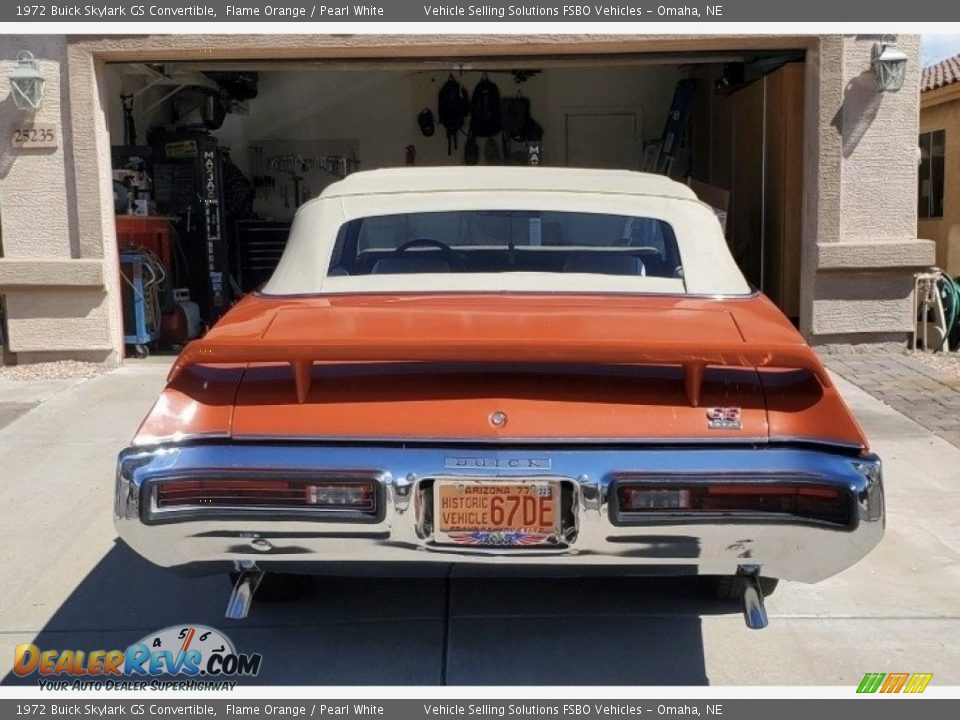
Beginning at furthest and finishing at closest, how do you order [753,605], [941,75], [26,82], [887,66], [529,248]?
[941,75] → [887,66] → [26,82] → [529,248] → [753,605]

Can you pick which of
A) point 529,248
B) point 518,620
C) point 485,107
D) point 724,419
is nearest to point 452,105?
point 485,107

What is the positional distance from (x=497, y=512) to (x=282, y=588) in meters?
1.29

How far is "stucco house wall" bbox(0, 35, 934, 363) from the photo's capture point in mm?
8320

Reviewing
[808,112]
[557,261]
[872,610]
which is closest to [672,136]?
[808,112]

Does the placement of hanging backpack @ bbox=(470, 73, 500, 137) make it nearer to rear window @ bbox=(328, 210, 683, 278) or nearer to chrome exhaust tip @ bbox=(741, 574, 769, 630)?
rear window @ bbox=(328, 210, 683, 278)

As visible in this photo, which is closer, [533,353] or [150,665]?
[533,353]

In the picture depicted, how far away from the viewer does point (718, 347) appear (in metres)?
2.93

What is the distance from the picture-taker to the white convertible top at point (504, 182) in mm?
4305

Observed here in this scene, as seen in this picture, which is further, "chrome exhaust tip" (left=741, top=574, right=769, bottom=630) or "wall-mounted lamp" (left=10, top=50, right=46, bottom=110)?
"wall-mounted lamp" (left=10, top=50, right=46, bottom=110)

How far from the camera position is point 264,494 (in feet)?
9.77

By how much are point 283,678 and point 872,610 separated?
6.87ft

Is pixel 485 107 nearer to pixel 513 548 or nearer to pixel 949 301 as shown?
pixel 949 301

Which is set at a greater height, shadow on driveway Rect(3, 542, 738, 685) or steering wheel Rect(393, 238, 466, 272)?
steering wheel Rect(393, 238, 466, 272)

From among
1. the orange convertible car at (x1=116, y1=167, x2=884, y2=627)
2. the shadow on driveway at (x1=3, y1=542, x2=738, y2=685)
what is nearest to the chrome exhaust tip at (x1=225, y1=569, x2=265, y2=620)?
the orange convertible car at (x1=116, y1=167, x2=884, y2=627)
